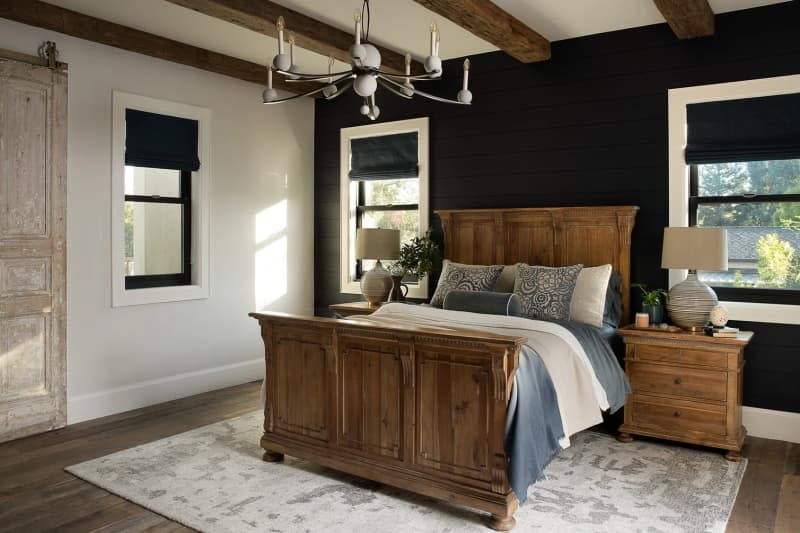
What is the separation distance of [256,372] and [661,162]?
13.1 feet

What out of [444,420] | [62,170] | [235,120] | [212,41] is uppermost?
[212,41]

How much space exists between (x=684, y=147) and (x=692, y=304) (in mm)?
1185

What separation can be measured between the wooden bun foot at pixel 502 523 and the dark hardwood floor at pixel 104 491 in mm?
1023

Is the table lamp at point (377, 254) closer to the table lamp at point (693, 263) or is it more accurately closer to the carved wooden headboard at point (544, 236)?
the carved wooden headboard at point (544, 236)

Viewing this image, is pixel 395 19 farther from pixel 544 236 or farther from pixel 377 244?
pixel 544 236

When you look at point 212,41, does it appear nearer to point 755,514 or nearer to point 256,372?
point 256,372

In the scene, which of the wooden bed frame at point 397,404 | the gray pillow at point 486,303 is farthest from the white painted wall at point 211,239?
the gray pillow at point 486,303

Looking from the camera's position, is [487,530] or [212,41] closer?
[487,530]

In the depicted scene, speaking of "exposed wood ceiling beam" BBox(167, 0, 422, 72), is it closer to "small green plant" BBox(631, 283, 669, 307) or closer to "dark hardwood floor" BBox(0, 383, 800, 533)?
"small green plant" BBox(631, 283, 669, 307)

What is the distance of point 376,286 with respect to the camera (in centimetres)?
554

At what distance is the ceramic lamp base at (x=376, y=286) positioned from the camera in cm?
554

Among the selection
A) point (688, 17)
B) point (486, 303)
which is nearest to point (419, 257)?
point (486, 303)

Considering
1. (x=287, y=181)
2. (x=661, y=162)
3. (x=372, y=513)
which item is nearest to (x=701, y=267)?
(x=661, y=162)

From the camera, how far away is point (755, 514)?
3145 millimetres
